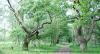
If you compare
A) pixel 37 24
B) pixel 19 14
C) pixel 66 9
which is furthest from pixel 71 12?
pixel 19 14

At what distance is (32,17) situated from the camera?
4312 centimetres

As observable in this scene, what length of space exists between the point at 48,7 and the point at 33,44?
12.1 m

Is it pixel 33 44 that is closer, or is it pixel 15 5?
pixel 15 5

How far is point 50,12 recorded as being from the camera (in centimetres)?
4212

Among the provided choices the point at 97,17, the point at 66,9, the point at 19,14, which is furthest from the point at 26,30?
the point at 97,17

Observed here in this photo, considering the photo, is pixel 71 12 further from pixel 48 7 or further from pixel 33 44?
pixel 33 44

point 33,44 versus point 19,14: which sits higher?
point 19,14

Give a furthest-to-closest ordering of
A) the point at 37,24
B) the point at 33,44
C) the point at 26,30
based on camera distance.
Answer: the point at 33,44 < the point at 37,24 < the point at 26,30

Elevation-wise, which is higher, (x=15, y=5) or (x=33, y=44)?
(x=15, y=5)

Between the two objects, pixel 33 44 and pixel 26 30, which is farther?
pixel 33 44

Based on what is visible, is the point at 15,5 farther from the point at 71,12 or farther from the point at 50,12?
the point at 71,12

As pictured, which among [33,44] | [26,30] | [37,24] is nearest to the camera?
[26,30]

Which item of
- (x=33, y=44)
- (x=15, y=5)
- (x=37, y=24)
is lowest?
(x=33, y=44)

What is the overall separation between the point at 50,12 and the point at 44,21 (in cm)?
259
